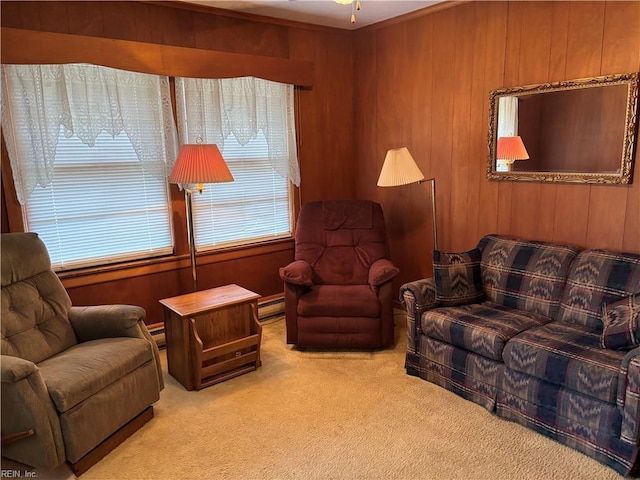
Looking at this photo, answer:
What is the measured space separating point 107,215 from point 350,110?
235 centimetres

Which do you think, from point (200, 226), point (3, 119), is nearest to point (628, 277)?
point (200, 226)

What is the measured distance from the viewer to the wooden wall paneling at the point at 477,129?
10.9 ft

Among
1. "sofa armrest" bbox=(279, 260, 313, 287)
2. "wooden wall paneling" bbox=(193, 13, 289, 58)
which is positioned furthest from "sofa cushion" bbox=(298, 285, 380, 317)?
"wooden wall paneling" bbox=(193, 13, 289, 58)

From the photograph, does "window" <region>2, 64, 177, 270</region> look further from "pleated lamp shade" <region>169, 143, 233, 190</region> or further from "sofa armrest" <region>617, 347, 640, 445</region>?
"sofa armrest" <region>617, 347, 640, 445</region>

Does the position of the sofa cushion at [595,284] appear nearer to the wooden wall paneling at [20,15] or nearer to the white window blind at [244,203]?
the white window blind at [244,203]

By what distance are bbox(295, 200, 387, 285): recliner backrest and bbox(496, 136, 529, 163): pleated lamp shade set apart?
104 centimetres

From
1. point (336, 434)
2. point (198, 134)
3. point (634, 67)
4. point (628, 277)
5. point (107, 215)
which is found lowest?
point (336, 434)

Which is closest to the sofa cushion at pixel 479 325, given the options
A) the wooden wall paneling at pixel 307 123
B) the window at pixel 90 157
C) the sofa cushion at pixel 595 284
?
the sofa cushion at pixel 595 284

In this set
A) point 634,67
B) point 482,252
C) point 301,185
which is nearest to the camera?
point 634,67

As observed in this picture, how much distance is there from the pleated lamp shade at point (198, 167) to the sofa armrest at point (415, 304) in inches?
55.5

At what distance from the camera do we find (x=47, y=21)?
288 cm

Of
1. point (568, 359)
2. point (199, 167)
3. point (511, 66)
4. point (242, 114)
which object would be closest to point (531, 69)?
point (511, 66)

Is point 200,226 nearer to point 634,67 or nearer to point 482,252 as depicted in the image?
point 482,252

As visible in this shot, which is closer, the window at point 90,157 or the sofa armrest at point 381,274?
the window at point 90,157
